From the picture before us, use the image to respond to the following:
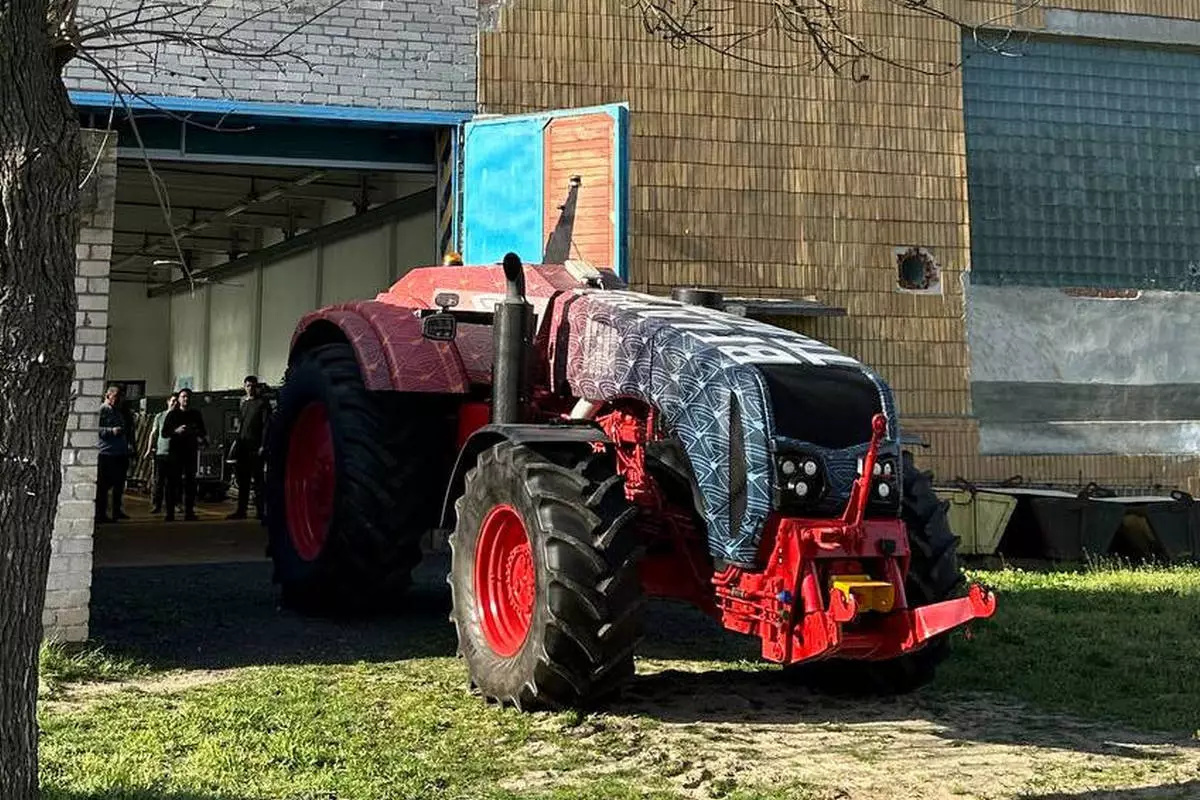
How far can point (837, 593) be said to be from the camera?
194 inches

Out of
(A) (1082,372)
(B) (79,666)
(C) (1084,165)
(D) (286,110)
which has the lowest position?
(B) (79,666)

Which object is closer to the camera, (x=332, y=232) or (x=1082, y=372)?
(x=1082, y=372)

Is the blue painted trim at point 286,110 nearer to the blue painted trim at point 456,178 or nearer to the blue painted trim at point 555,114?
the blue painted trim at point 456,178

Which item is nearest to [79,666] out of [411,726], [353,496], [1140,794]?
[353,496]

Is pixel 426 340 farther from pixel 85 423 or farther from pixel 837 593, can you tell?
pixel 837 593

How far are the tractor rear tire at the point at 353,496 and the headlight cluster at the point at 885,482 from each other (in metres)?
2.96

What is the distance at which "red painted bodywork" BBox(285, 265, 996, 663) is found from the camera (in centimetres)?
498

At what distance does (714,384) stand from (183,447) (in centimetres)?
1134

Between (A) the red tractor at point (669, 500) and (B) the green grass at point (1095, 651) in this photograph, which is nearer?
(A) the red tractor at point (669, 500)

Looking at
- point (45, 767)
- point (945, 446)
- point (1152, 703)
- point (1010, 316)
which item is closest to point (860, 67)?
point (1010, 316)

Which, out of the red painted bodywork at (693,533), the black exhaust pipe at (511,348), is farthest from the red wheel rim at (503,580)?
the black exhaust pipe at (511,348)

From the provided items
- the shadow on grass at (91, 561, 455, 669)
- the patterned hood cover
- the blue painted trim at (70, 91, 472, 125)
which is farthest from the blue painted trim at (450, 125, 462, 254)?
the patterned hood cover

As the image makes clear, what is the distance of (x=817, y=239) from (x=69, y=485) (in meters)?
7.74

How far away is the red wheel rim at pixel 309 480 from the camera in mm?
8078
